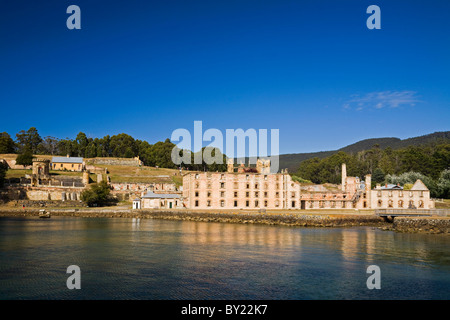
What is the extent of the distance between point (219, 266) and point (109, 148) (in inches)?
6034

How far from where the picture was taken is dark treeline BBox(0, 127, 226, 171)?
514 ft

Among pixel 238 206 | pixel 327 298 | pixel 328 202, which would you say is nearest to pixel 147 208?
pixel 238 206

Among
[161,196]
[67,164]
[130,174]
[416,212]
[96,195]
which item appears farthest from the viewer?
[130,174]

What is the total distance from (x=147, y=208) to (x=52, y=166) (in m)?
58.9

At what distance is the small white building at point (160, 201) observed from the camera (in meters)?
82.5

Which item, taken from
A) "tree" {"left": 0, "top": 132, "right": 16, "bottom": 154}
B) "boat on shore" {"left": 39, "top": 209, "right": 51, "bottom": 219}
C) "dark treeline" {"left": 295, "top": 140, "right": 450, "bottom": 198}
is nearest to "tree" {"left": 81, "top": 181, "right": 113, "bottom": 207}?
"boat on shore" {"left": 39, "top": 209, "right": 51, "bottom": 219}

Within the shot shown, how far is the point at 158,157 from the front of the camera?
15838 centimetres

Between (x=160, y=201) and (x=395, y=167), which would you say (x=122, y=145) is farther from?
(x=395, y=167)

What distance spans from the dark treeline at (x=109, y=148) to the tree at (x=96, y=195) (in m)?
60.5

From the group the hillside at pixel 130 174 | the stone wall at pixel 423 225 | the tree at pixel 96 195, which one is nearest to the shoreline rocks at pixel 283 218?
the stone wall at pixel 423 225

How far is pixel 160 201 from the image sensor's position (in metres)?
83.0

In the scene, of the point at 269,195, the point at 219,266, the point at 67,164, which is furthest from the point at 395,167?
the point at 219,266

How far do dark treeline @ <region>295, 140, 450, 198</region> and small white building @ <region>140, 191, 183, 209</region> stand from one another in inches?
2438

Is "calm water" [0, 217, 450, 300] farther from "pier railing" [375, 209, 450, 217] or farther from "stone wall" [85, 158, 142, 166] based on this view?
"stone wall" [85, 158, 142, 166]
